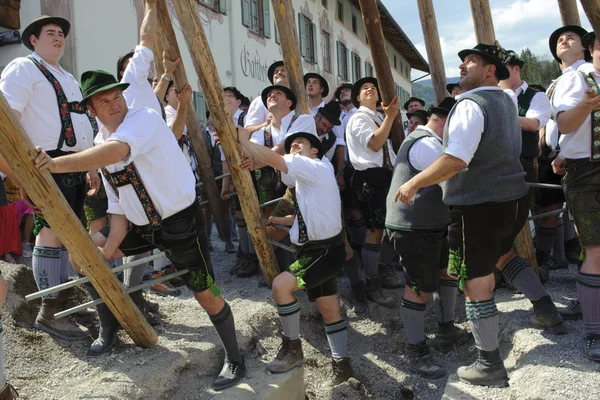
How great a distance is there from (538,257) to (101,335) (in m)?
3.67

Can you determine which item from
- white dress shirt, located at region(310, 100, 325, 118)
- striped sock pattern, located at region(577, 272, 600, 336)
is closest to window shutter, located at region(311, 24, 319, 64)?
white dress shirt, located at region(310, 100, 325, 118)

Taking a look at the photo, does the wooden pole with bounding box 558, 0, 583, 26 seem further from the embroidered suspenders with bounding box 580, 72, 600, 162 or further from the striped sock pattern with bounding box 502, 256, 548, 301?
the striped sock pattern with bounding box 502, 256, 548, 301

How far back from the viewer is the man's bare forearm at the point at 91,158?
9.45ft

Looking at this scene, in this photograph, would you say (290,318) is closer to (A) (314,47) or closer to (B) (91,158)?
(B) (91,158)

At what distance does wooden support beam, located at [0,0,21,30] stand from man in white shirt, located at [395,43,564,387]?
2.72 m

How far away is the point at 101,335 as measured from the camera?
3.83 meters

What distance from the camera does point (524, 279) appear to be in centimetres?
398

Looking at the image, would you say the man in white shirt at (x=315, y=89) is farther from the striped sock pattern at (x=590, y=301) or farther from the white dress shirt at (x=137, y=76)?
the striped sock pattern at (x=590, y=301)

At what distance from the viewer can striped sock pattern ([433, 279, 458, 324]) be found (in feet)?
14.8

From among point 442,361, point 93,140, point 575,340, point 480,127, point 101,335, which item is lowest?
point 442,361

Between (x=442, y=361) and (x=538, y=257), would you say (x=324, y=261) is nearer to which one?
(x=442, y=361)

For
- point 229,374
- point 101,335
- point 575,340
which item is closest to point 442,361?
point 575,340

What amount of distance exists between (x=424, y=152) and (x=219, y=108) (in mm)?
1583

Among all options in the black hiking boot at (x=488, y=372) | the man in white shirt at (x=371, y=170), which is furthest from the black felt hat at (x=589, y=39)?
the black hiking boot at (x=488, y=372)
